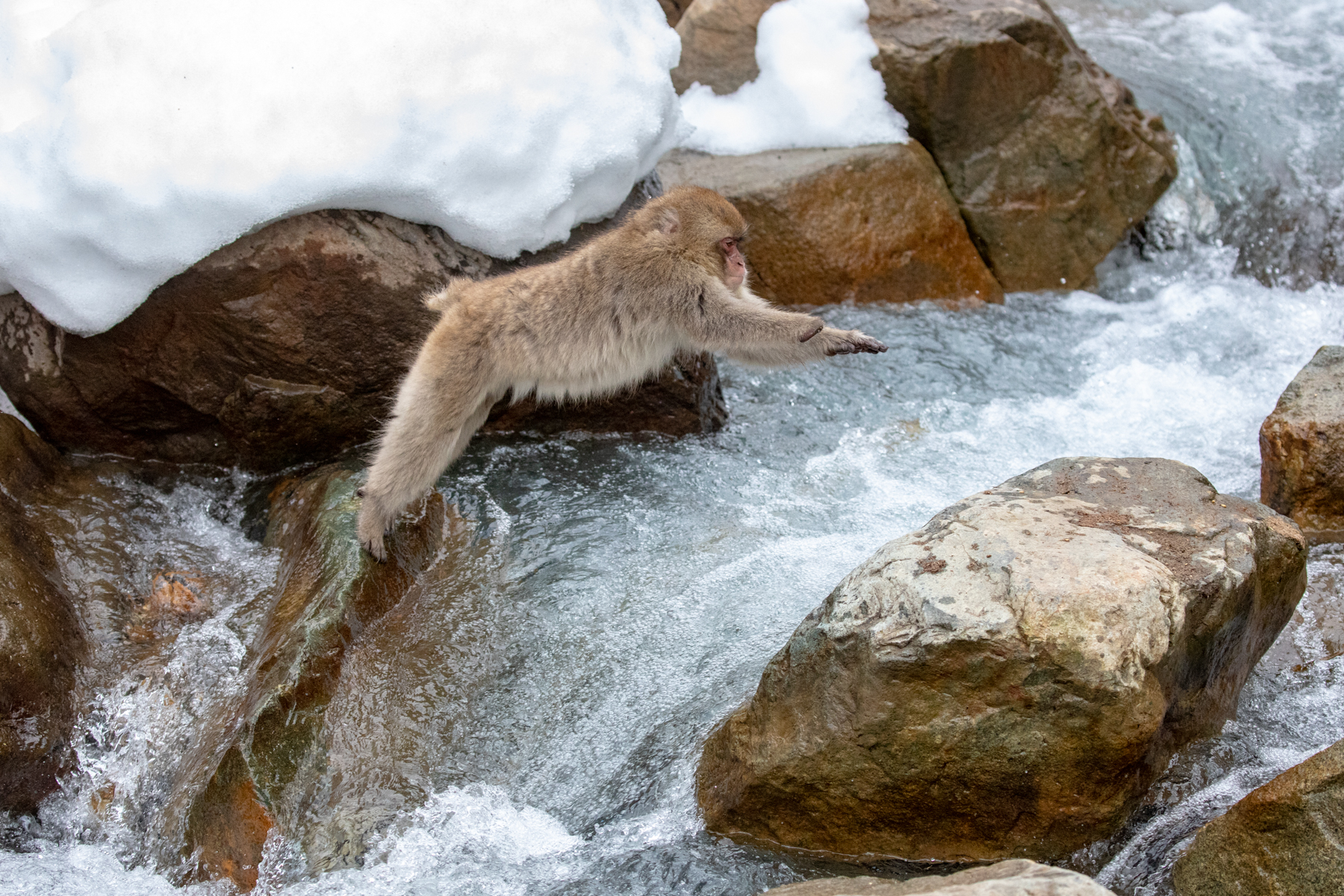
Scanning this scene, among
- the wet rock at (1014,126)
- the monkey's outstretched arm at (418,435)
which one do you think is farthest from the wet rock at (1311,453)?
the monkey's outstretched arm at (418,435)

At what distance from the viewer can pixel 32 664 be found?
3494 mm

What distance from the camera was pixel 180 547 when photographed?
14.2 ft

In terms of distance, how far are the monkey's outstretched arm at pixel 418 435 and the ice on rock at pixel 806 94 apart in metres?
3.27

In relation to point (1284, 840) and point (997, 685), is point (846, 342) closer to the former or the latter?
point (997, 685)

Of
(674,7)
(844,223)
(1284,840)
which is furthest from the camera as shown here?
(674,7)

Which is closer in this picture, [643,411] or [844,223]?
[643,411]

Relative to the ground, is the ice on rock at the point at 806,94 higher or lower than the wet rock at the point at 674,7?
lower

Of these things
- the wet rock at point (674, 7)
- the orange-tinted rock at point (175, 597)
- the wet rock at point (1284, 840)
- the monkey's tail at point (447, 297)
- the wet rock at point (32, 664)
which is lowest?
the wet rock at point (1284, 840)

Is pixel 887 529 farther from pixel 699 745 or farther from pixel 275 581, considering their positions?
pixel 275 581

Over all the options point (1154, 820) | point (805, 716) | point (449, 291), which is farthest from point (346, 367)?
point (1154, 820)

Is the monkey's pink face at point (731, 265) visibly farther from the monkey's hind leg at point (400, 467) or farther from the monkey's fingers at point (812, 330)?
the monkey's hind leg at point (400, 467)

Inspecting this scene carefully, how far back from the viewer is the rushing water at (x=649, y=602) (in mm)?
3080

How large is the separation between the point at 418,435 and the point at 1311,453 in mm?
3267

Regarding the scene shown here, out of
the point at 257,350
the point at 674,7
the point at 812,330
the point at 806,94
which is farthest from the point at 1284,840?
the point at 674,7
